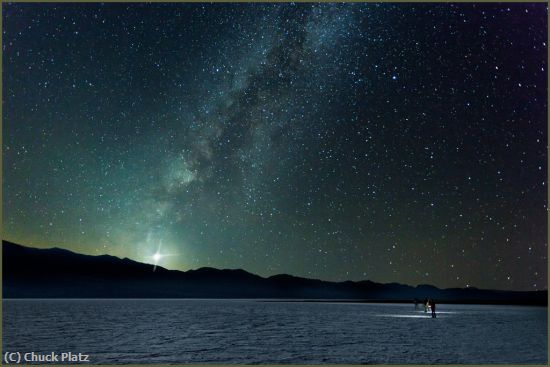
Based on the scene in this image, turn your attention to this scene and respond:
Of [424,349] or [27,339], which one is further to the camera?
[27,339]

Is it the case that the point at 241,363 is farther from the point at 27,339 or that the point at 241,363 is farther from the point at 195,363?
the point at 27,339

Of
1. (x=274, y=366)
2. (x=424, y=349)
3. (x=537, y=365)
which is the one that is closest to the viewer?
(x=274, y=366)

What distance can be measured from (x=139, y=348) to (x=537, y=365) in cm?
1706

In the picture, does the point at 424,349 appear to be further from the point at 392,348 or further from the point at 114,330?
the point at 114,330

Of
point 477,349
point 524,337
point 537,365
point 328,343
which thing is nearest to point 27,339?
point 328,343

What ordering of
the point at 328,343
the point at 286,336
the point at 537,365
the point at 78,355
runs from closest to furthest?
the point at 537,365 → the point at 78,355 → the point at 328,343 → the point at 286,336

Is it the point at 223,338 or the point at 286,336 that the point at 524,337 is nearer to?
the point at 286,336

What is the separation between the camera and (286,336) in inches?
1352

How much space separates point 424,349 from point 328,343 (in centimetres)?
498

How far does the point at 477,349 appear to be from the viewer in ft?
91.4

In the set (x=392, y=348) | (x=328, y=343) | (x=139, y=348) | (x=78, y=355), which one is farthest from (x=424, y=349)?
(x=78, y=355)

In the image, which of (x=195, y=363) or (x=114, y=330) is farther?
(x=114, y=330)

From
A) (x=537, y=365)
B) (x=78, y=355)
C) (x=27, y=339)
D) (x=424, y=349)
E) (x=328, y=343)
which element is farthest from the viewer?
(x=27, y=339)

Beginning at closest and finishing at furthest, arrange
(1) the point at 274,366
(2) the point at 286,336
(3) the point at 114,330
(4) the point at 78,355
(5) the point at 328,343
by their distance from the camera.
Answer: (1) the point at 274,366 → (4) the point at 78,355 → (5) the point at 328,343 → (2) the point at 286,336 → (3) the point at 114,330
